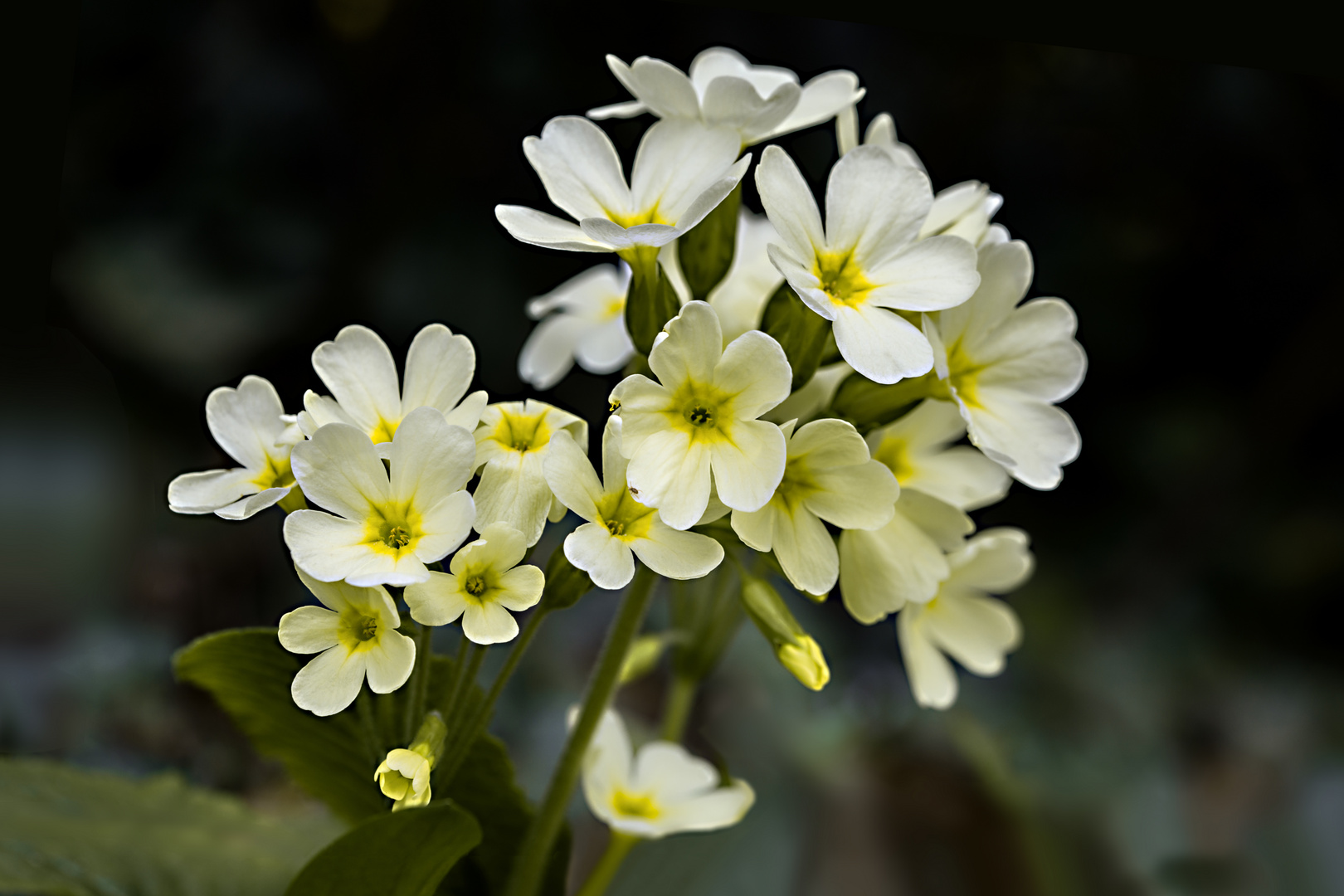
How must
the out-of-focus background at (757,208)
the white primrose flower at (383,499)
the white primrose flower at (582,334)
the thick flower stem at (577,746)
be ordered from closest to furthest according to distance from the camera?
the white primrose flower at (383,499) < the thick flower stem at (577,746) < the white primrose flower at (582,334) < the out-of-focus background at (757,208)

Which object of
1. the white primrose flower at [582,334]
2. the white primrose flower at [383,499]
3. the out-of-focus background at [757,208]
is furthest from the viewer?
the out-of-focus background at [757,208]

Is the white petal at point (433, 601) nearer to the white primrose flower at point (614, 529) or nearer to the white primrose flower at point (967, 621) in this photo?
the white primrose flower at point (614, 529)

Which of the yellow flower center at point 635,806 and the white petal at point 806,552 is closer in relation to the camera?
the white petal at point 806,552

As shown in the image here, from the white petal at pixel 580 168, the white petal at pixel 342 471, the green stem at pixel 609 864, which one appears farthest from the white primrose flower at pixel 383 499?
the green stem at pixel 609 864

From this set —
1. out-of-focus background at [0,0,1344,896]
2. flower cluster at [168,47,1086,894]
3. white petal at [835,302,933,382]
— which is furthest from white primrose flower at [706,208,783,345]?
out-of-focus background at [0,0,1344,896]

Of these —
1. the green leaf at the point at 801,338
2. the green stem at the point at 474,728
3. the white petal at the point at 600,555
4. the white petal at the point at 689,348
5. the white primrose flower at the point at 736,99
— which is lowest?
the green stem at the point at 474,728

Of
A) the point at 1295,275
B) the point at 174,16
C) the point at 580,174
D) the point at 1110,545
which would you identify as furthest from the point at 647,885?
the point at 1295,275

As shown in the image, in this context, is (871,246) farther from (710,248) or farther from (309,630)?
(309,630)

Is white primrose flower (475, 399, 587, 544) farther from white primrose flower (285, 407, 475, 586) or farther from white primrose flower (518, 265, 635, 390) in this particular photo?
white primrose flower (518, 265, 635, 390)
